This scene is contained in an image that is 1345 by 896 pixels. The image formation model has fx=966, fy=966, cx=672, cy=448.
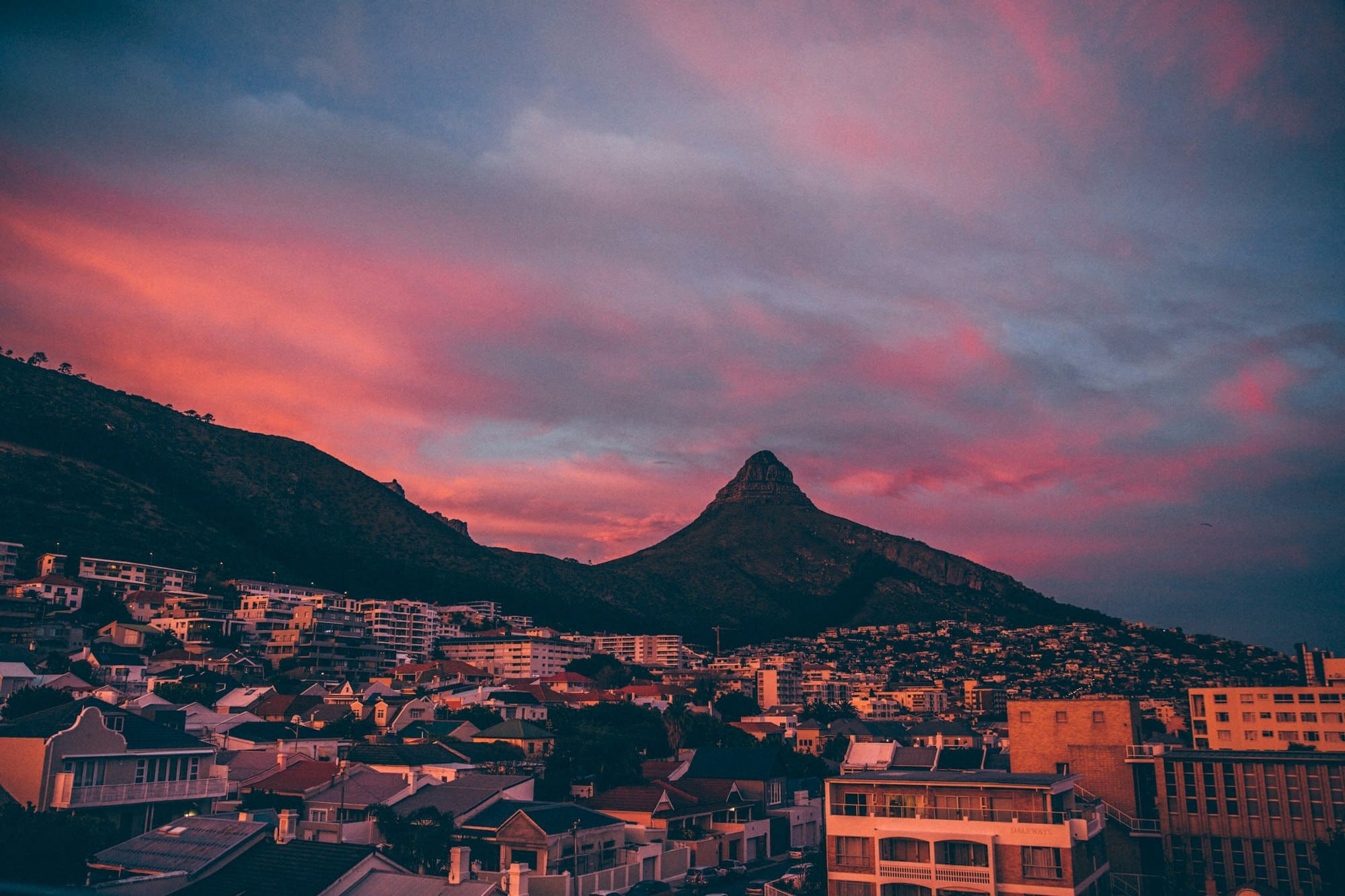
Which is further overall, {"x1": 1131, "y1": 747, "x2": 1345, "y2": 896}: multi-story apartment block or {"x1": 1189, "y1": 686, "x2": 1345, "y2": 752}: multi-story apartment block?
{"x1": 1189, "y1": 686, "x2": 1345, "y2": 752}: multi-story apartment block

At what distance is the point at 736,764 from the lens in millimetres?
67062

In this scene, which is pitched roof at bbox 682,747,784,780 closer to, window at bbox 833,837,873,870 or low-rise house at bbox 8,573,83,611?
window at bbox 833,837,873,870

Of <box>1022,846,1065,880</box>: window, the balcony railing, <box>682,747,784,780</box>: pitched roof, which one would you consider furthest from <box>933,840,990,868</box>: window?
<box>682,747,784,780</box>: pitched roof

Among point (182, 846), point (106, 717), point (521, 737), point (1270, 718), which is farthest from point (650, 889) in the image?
point (1270, 718)

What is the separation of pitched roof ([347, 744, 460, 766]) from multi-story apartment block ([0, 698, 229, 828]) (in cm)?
1679

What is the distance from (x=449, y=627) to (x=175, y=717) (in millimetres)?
115081

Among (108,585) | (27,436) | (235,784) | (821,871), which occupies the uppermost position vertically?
(27,436)

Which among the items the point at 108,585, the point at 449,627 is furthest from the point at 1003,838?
the point at 449,627

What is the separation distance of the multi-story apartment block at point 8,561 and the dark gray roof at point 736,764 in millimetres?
107086

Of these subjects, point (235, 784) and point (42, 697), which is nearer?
point (235, 784)

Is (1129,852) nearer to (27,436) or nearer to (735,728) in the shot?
(735,728)

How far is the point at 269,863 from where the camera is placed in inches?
1067

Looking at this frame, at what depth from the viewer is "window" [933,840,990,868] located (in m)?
37.4

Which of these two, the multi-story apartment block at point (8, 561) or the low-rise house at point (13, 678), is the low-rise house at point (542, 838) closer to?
the low-rise house at point (13, 678)
